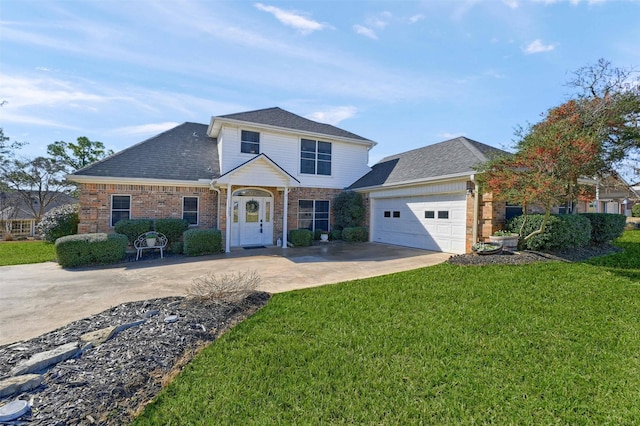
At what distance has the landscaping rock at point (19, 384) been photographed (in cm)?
274

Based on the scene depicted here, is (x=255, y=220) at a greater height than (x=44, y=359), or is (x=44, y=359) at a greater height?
(x=255, y=220)

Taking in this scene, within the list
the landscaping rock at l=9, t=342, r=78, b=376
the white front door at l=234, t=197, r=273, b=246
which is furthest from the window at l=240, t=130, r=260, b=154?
the landscaping rock at l=9, t=342, r=78, b=376

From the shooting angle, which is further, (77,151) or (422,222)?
(77,151)

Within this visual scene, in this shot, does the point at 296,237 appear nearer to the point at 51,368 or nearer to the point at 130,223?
the point at 130,223

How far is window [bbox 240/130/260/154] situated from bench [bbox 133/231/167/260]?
5.33 metres

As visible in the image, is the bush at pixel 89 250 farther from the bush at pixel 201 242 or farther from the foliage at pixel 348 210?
the foliage at pixel 348 210

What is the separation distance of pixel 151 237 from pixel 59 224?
480 centimetres

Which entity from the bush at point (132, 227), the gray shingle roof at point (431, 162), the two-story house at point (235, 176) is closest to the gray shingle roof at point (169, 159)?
the two-story house at point (235, 176)

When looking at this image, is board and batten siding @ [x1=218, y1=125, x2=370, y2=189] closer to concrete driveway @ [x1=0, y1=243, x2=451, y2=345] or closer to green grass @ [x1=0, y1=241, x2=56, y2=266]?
concrete driveway @ [x1=0, y1=243, x2=451, y2=345]

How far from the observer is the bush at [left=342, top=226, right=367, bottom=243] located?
1435cm

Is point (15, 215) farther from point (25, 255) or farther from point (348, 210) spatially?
point (348, 210)

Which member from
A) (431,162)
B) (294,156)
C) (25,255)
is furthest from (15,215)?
(431,162)

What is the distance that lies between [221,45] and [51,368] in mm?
9329

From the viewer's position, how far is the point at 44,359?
3.22 m
